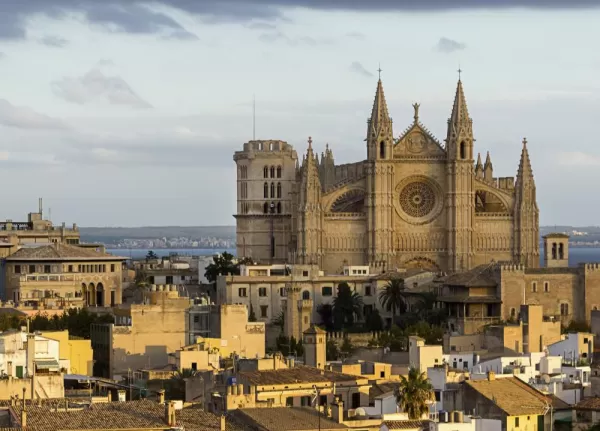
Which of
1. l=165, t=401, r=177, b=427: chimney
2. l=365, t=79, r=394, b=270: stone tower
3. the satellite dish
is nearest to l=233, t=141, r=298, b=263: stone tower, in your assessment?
l=365, t=79, r=394, b=270: stone tower

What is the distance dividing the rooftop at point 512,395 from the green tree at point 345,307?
52.7 m

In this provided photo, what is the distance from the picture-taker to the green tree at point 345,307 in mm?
127688

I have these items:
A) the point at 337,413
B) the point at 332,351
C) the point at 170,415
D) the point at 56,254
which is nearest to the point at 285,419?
the point at 337,413

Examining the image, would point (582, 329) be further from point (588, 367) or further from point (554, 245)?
point (588, 367)

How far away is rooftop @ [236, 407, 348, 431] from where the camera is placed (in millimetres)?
61719

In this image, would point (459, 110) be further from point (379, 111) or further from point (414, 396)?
point (414, 396)

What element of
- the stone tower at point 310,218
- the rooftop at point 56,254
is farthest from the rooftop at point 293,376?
the stone tower at point 310,218

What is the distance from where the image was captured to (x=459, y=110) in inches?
5650

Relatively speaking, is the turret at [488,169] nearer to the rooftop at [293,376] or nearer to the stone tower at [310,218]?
the stone tower at [310,218]

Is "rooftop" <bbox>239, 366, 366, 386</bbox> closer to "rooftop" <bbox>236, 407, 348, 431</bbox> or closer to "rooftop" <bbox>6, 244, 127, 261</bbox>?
"rooftop" <bbox>236, 407, 348, 431</bbox>

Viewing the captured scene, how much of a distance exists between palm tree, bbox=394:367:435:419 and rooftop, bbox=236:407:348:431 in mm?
3842

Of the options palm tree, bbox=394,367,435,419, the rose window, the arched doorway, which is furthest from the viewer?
the rose window

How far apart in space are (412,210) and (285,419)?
80.5m

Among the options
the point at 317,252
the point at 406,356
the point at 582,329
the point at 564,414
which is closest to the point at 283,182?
the point at 317,252
